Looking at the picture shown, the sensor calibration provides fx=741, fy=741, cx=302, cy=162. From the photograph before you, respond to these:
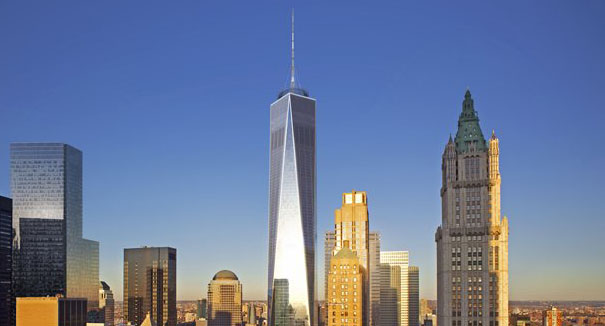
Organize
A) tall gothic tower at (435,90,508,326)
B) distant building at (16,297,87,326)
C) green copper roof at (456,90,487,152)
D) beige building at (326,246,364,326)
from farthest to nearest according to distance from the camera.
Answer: distant building at (16,297,87,326) < beige building at (326,246,364,326) < green copper roof at (456,90,487,152) < tall gothic tower at (435,90,508,326)

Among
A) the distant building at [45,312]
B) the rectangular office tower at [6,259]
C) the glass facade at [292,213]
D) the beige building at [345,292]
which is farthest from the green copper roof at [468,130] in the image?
the glass facade at [292,213]

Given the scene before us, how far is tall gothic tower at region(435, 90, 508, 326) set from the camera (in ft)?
192

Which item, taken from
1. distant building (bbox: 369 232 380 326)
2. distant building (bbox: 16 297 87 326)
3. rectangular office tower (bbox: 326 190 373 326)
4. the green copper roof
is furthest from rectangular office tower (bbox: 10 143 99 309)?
the green copper roof

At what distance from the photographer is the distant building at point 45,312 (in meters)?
125

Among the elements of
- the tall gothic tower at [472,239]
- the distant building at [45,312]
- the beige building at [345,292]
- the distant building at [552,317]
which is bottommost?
the distant building at [45,312]

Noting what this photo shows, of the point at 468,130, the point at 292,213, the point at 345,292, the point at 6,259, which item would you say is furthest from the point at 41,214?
the point at 468,130

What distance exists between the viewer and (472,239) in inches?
2350

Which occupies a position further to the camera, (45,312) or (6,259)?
(6,259)

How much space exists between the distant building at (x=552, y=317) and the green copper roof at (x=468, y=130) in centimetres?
1455

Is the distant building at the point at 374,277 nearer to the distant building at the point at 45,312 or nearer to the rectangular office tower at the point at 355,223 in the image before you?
the rectangular office tower at the point at 355,223

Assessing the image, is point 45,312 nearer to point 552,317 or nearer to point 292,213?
point 292,213

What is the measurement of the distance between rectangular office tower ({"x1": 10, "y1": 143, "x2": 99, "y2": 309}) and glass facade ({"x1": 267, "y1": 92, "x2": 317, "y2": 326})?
48.7m

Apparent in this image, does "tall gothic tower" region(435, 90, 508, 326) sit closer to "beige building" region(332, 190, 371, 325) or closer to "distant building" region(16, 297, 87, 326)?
"beige building" region(332, 190, 371, 325)

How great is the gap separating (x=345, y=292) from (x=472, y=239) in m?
46.2
